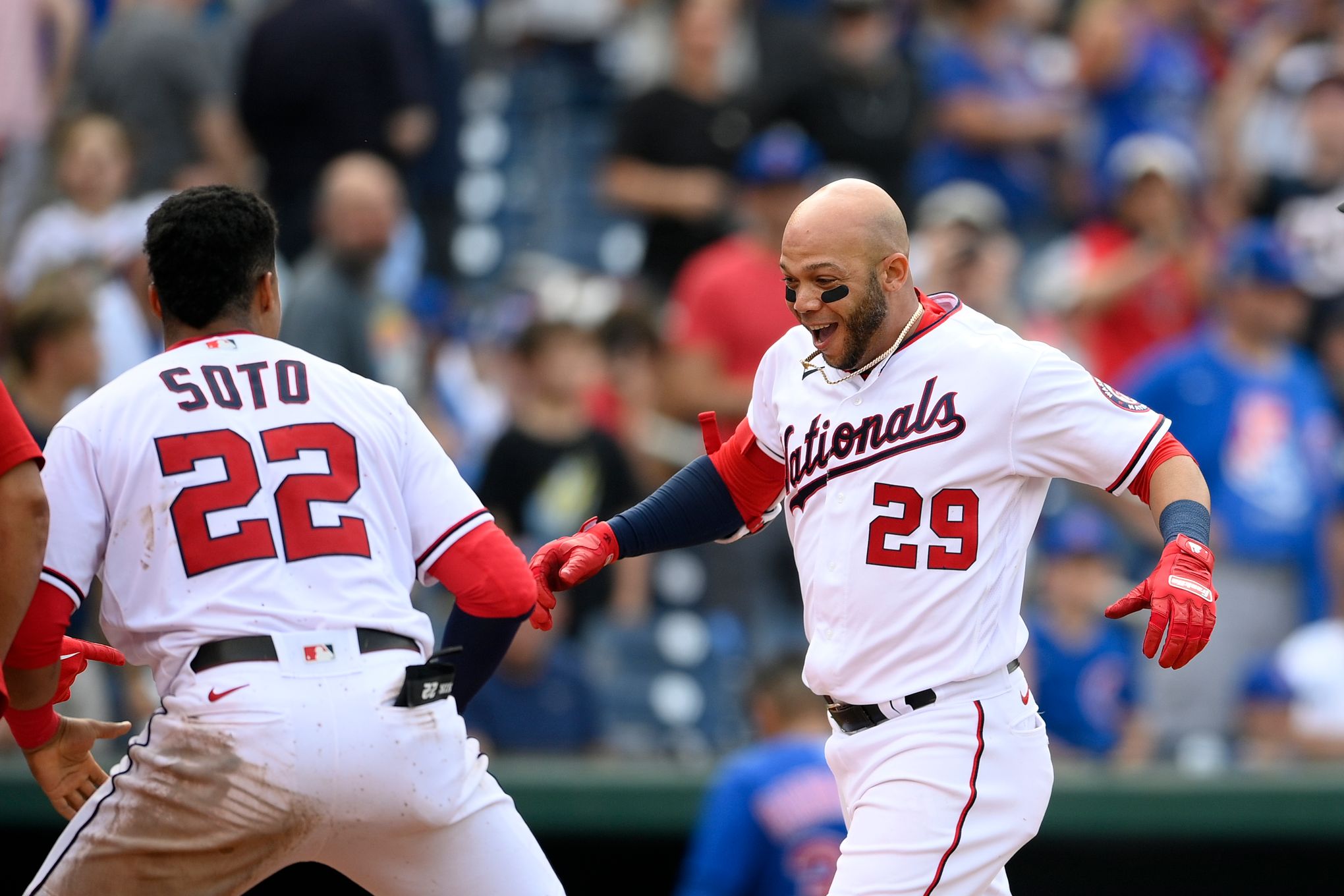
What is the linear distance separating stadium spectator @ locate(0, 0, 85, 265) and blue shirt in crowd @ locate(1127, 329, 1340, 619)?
5.35 m

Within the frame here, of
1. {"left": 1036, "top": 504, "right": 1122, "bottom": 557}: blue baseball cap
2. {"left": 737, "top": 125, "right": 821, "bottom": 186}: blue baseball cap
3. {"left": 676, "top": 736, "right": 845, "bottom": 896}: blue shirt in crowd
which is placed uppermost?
{"left": 737, "top": 125, "right": 821, "bottom": 186}: blue baseball cap

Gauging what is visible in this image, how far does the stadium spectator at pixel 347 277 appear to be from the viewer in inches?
291

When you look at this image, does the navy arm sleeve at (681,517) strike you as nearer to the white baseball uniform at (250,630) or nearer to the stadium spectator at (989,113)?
the white baseball uniform at (250,630)

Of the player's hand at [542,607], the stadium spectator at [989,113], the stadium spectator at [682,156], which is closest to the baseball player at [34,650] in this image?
the player's hand at [542,607]

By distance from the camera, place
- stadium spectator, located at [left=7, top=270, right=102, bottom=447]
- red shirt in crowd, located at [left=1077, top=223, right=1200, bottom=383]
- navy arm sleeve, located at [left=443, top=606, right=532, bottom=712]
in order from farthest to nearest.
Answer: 1. red shirt in crowd, located at [left=1077, top=223, right=1200, bottom=383]
2. stadium spectator, located at [left=7, top=270, right=102, bottom=447]
3. navy arm sleeve, located at [left=443, top=606, right=532, bottom=712]

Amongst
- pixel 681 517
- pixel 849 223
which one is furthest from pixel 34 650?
pixel 849 223

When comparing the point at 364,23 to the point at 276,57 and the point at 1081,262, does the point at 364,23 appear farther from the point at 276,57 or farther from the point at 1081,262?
the point at 1081,262

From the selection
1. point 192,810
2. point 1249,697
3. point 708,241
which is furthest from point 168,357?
point 708,241

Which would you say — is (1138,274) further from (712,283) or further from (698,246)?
(712,283)

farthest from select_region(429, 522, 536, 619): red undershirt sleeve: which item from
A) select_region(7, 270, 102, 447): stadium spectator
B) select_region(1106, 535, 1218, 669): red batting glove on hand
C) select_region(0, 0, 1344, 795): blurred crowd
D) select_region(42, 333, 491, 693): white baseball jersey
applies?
select_region(7, 270, 102, 447): stadium spectator

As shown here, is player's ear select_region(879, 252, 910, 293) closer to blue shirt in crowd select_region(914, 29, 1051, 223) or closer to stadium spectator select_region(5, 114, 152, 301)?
stadium spectator select_region(5, 114, 152, 301)

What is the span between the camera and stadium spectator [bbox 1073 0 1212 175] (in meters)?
10.9

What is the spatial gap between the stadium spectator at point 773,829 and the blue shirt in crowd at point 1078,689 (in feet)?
7.08

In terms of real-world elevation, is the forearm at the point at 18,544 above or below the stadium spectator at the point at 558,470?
above
